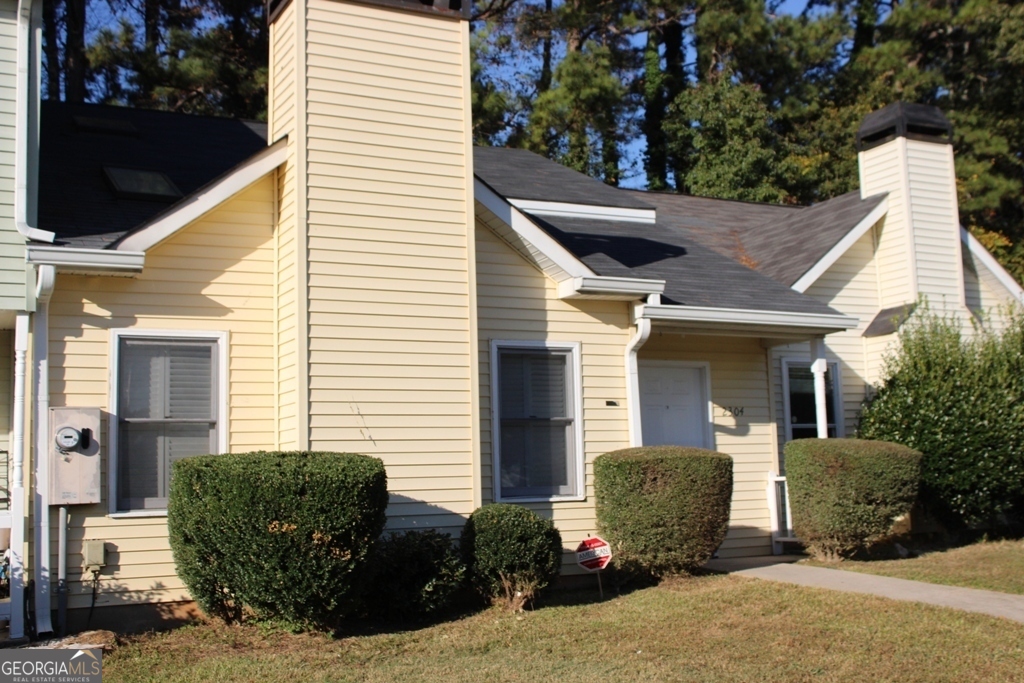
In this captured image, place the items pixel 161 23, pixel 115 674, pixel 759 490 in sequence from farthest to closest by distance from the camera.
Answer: pixel 161 23 < pixel 759 490 < pixel 115 674

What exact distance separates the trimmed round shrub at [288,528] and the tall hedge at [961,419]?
7.86m

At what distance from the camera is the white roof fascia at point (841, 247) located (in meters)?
13.9

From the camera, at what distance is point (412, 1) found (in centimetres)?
1023

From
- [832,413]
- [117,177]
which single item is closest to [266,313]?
[117,177]

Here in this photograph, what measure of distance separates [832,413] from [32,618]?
998 cm

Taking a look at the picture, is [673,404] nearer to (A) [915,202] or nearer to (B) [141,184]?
(A) [915,202]

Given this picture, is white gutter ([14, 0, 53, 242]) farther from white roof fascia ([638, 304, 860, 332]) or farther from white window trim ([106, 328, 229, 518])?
white roof fascia ([638, 304, 860, 332])

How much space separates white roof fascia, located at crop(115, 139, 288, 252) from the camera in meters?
9.00

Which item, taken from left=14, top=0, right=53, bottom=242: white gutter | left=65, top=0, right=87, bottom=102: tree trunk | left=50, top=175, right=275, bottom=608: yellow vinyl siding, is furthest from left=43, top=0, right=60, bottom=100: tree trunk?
left=50, top=175, right=275, bottom=608: yellow vinyl siding

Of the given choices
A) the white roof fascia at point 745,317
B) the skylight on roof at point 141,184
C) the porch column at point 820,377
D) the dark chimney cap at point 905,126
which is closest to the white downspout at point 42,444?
the skylight on roof at point 141,184

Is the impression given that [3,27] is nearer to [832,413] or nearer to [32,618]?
[32,618]

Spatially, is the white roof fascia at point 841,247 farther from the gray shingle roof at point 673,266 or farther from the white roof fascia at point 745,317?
the white roof fascia at point 745,317

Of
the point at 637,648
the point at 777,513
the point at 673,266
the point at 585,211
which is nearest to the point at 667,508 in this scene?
the point at 637,648

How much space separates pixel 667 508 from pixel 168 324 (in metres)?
4.82
